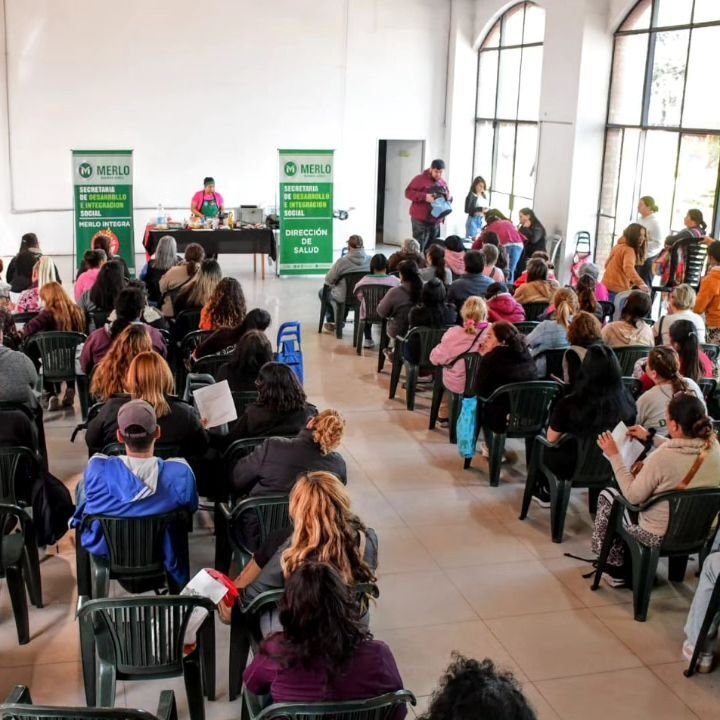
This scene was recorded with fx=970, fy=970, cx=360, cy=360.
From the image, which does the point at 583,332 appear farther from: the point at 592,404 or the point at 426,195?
the point at 426,195

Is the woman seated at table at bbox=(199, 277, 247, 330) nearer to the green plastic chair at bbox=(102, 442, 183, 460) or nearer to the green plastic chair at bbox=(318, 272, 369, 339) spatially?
the green plastic chair at bbox=(102, 442, 183, 460)

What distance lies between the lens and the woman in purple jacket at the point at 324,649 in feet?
9.23

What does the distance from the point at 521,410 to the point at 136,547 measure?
121 inches

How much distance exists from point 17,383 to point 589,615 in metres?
3.53

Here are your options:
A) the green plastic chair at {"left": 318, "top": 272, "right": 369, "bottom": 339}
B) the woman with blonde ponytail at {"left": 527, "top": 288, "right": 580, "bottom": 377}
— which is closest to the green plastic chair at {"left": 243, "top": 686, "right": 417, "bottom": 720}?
the woman with blonde ponytail at {"left": 527, "top": 288, "right": 580, "bottom": 377}

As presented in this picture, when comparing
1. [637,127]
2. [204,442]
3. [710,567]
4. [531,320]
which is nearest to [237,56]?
[637,127]

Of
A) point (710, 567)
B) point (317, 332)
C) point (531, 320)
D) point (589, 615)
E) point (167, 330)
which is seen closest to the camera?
point (710, 567)

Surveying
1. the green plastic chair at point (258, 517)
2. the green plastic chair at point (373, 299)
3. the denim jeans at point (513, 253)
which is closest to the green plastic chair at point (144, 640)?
the green plastic chair at point (258, 517)

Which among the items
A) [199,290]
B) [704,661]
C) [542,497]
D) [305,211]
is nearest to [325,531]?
[704,661]

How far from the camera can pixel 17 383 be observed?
5797mm

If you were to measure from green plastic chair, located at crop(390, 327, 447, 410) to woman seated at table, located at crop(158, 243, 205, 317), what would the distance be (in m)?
2.07

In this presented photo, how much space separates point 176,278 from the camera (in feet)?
29.9

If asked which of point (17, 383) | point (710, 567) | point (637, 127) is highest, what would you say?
point (637, 127)

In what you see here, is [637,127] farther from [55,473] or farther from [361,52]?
[55,473]
